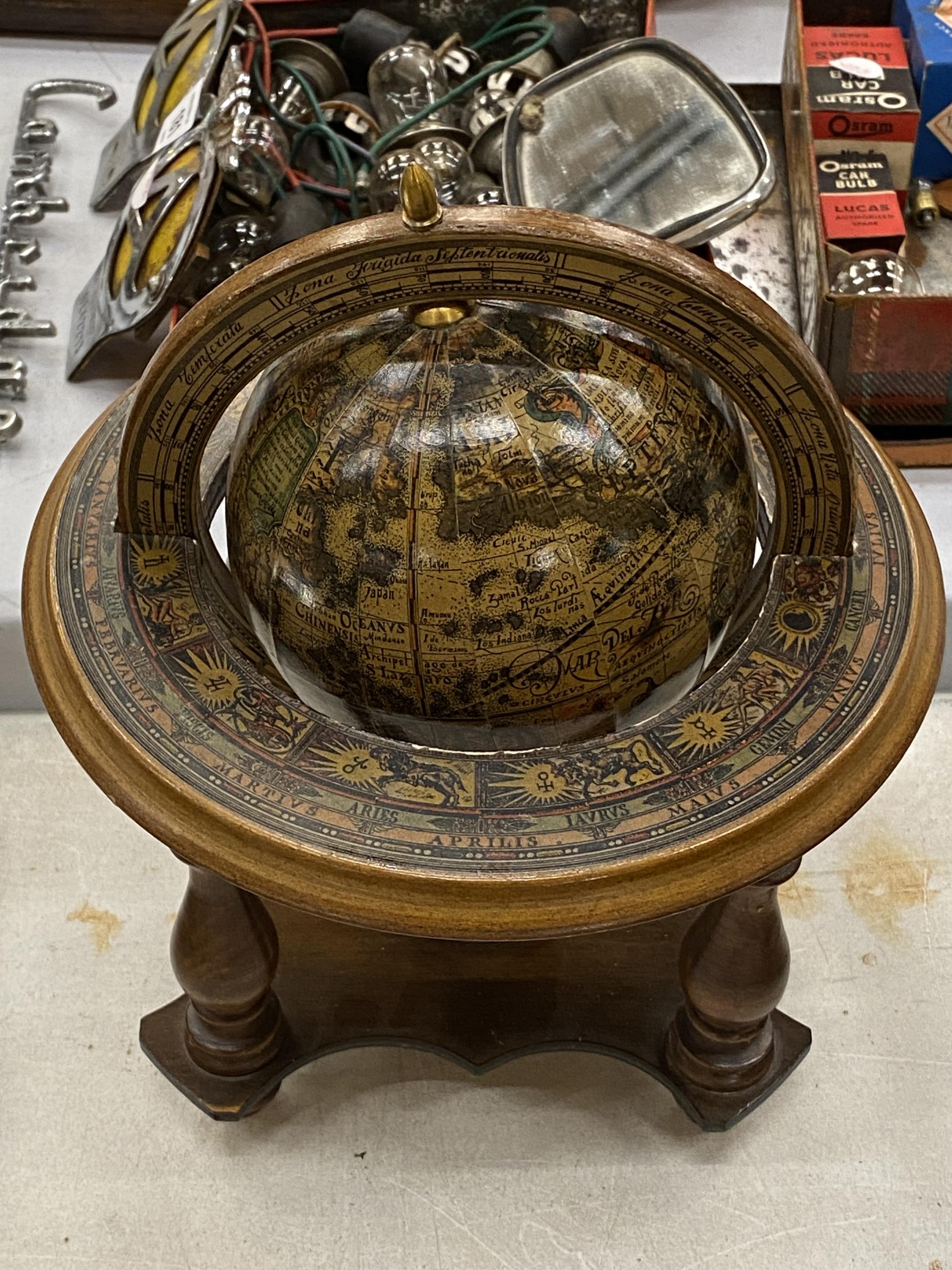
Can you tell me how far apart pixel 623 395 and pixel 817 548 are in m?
0.26

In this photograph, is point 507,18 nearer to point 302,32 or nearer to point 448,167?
point 302,32

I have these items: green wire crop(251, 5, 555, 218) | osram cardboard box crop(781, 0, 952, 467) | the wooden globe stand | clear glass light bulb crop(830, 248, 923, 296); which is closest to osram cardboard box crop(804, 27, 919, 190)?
osram cardboard box crop(781, 0, 952, 467)

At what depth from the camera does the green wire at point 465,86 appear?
240 centimetres

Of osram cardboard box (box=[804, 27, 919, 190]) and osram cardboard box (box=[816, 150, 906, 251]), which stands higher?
osram cardboard box (box=[804, 27, 919, 190])

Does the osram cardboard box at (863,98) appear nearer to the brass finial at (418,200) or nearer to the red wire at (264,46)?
the red wire at (264,46)

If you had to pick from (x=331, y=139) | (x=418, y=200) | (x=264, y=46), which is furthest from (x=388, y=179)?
(x=418, y=200)

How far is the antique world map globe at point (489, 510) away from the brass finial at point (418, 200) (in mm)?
109

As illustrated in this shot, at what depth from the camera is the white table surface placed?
7.00ft

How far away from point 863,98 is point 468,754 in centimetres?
164

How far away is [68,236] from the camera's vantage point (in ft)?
8.56

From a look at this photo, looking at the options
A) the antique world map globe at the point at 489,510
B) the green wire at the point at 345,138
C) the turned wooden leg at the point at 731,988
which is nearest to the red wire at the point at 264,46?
the green wire at the point at 345,138

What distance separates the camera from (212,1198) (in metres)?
1.67

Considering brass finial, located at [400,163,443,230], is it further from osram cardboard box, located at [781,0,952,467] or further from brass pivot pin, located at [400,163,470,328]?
osram cardboard box, located at [781,0,952,467]

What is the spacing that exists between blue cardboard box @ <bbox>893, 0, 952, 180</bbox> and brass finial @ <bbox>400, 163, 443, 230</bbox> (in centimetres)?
162
